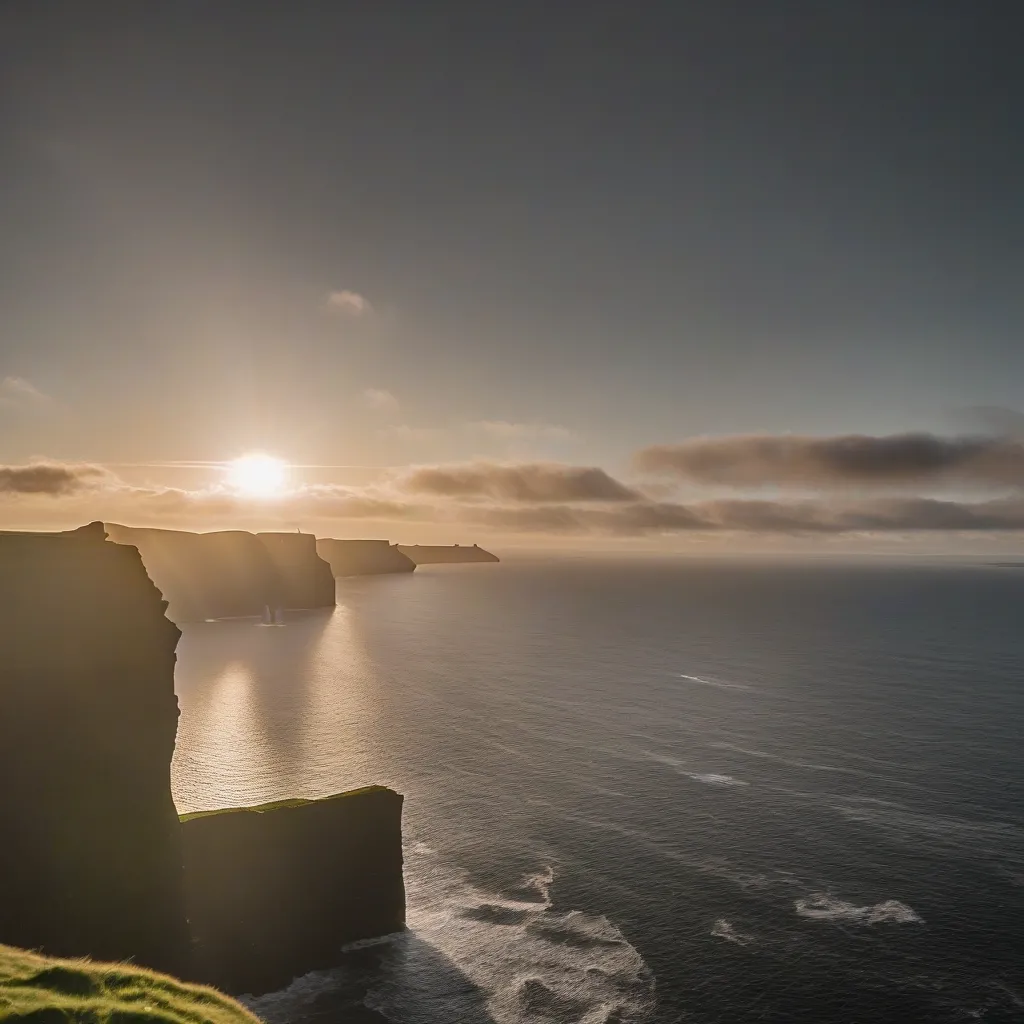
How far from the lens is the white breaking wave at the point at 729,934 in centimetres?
4491

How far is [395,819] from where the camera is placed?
5106 centimetres

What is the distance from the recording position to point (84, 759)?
40.8 meters

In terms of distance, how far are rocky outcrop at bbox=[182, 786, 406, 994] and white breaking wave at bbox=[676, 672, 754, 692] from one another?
78.0m

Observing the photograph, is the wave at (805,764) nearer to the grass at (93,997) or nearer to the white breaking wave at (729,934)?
the white breaking wave at (729,934)

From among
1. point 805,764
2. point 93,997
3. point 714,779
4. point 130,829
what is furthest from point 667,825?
point 93,997

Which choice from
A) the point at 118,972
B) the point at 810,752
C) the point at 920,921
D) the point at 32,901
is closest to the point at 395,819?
the point at 32,901

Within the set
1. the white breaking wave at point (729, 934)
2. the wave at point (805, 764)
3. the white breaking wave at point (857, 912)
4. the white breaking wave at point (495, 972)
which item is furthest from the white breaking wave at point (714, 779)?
the white breaking wave at point (495, 972)

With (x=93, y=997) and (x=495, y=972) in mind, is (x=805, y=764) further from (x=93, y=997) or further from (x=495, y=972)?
(x=93, y=997)

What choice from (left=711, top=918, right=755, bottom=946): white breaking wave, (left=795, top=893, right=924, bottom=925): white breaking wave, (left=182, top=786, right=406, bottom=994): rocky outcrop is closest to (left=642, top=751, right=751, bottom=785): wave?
(left=795, top=893, right=924, bottom=925): white breaking wave

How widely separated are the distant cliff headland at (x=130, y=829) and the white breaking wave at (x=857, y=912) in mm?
29841

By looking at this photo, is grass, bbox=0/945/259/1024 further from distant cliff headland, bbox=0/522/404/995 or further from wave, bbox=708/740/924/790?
wave, bbox=708/740/924/790

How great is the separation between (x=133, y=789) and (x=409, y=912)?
21967mm

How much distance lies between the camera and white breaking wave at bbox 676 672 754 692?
11344cm

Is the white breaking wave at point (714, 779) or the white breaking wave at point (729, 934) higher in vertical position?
the white breaking wave at point (714, 779)
